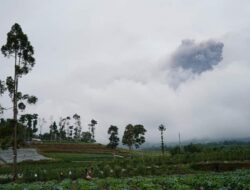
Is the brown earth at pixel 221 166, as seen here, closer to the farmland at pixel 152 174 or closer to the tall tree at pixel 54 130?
the farmland at pixel 152 174

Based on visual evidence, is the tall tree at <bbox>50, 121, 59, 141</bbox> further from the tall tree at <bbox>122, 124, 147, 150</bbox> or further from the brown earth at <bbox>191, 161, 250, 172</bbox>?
the brown earth at <bbox>191, 161, 250, 172</bbox>

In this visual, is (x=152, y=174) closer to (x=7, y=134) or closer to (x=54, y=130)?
(x=7, y=134)

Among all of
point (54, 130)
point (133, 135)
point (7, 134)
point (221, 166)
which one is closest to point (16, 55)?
point (7, 134)

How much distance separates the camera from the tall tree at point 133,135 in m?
108

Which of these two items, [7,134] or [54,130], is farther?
[54,130]

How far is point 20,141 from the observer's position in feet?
111

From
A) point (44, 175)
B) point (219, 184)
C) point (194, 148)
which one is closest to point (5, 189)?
point (219, 184)

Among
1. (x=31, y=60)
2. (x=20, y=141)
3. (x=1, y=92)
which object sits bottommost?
(x=20, y=141)

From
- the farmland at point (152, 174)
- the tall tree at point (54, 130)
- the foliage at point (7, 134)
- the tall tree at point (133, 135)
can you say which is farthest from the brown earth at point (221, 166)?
the tall tree at point (54, 130)

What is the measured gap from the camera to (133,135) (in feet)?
358

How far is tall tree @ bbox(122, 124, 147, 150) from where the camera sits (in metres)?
108

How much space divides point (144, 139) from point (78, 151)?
18.3 m

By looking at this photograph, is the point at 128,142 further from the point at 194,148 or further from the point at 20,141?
the point at 20,141

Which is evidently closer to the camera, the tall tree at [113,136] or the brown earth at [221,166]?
the brown earth at [221,166]
